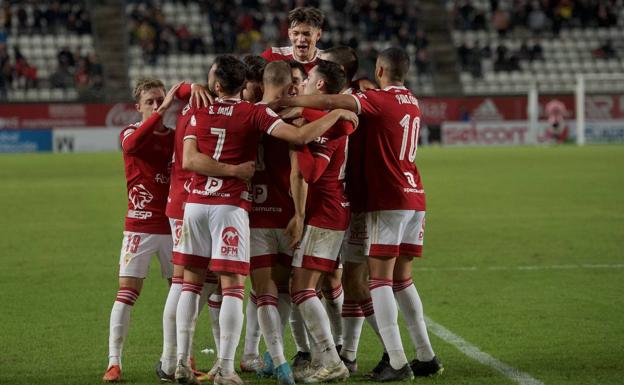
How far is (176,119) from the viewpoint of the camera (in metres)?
7.09

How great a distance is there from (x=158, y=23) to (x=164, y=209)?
34712 mm

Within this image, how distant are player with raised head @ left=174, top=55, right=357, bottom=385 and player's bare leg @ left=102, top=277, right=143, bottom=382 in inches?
22.7

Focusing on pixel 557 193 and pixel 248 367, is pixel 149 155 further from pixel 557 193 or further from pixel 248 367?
pixel 557 193

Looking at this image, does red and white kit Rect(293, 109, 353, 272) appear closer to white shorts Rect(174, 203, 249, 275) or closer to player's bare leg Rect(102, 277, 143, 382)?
white shorts Rect(174, 203, 249, 275)

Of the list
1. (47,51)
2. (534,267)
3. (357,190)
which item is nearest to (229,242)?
(357,190)

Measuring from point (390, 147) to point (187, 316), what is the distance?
166cm

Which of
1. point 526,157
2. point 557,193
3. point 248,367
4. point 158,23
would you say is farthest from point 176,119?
point 158,23

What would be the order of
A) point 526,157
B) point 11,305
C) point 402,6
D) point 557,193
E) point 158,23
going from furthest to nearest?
point 402,6 < point 158,23 < point 526,157 < point 557,193 < point 11,305

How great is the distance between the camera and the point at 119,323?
6.98 metres

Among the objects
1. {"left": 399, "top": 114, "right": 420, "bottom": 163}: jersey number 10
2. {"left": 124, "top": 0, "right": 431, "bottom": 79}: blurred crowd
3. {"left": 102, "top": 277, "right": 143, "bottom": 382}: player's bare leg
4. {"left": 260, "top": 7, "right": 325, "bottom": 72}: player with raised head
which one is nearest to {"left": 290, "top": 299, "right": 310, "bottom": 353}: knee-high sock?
{"left": 102, "top": 277, "right": 143, "bottom": 382}: player's bare leg

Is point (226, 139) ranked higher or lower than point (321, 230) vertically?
higher

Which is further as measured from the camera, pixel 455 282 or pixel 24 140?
pixel 24 140

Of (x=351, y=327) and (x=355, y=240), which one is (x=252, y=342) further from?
(x=355, y=240)

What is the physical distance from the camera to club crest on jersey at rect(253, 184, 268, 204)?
22.2 feet
